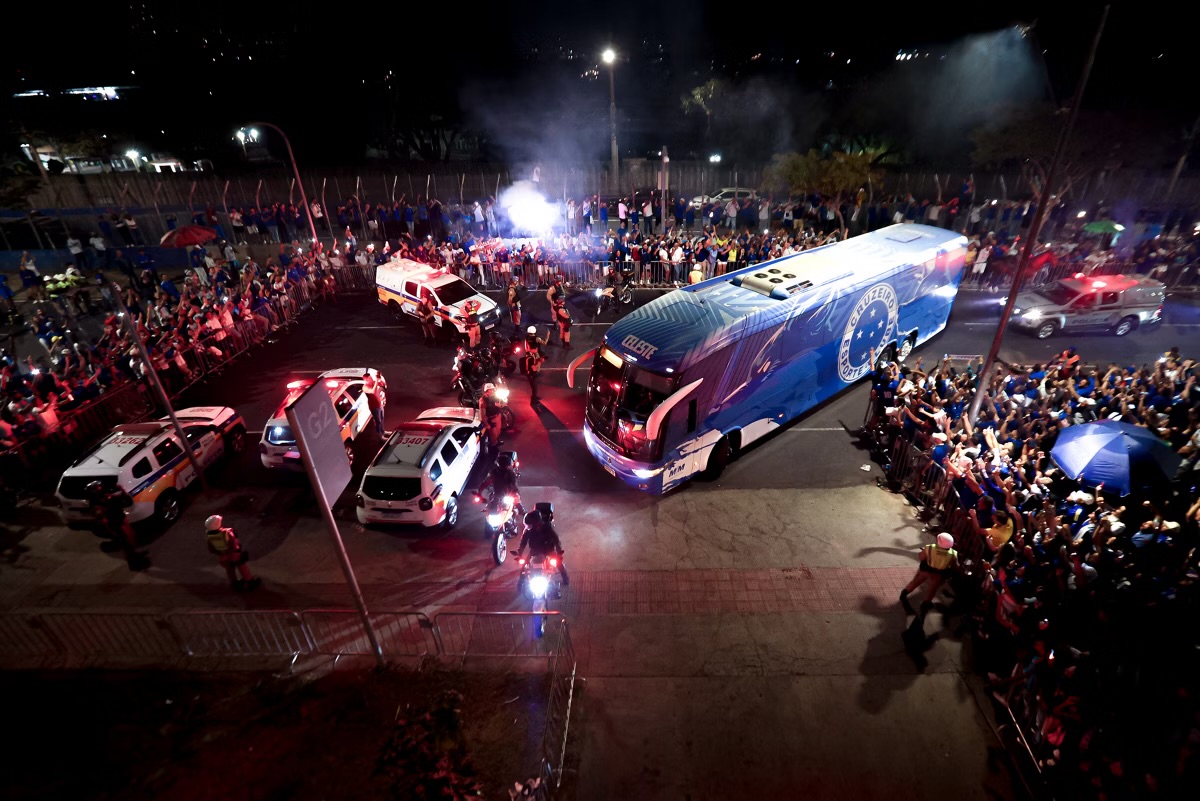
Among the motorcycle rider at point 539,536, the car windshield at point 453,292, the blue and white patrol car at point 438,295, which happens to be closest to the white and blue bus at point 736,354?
the motorcycle rider at point 539,536

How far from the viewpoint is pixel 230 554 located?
977cm

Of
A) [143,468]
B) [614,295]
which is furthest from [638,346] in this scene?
[614,295]

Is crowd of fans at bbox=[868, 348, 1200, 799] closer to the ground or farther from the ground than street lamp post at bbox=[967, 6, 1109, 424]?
closer to the ground

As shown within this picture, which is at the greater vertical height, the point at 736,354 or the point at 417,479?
the point at 736,354

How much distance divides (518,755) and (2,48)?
56.5 m

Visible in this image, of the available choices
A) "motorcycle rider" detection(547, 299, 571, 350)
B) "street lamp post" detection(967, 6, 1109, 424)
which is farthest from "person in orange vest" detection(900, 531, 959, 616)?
"motorcycle rider" detection(547, 299, 571, 350)

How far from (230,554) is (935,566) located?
1138cm

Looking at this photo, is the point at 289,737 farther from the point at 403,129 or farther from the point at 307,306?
the point at 403,129

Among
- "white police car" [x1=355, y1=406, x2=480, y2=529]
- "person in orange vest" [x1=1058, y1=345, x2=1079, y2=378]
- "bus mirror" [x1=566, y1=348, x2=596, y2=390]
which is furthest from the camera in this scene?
"bus mirror" [x1=566, y1=348, x2=596, y2=390]

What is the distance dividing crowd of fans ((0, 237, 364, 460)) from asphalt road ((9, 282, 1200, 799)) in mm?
3165

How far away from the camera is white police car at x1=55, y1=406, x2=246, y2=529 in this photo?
1084 cm

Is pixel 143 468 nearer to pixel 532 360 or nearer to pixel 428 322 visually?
pixel 532 360

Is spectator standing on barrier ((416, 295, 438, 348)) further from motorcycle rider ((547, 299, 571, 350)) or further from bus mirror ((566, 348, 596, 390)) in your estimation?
bus mirror ((566, 348, 596, 390))

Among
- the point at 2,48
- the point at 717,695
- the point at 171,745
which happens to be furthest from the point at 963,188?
the point at 2,48
